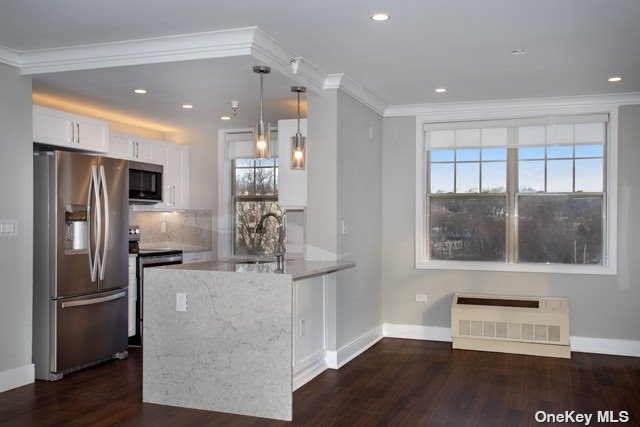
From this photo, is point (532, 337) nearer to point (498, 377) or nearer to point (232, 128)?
point (498, 377)

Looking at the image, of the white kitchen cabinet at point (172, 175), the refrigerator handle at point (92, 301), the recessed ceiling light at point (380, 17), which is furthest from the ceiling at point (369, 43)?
the refrigerator handle at point (92, 301)

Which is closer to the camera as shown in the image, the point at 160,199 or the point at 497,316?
the point at 497,316

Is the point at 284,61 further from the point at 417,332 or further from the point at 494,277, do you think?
the point at 417,332

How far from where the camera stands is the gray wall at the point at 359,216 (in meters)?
5.39

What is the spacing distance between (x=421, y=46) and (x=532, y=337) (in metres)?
3.02

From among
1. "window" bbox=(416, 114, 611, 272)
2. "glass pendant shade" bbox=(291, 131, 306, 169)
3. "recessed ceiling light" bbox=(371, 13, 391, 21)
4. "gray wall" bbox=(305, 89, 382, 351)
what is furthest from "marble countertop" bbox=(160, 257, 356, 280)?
"window" bbox=(416, 114, 611, 272)

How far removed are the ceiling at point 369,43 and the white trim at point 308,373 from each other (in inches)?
86.2

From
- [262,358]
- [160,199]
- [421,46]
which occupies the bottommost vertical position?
[262,358]

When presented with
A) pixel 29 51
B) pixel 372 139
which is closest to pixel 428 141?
pixel 372 139

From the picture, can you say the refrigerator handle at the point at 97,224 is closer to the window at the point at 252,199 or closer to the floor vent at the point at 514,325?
the window at the point at 252,199

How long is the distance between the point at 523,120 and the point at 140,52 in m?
3.85

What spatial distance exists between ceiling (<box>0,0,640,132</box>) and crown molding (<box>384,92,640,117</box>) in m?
0.17

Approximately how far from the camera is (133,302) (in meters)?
6.00
